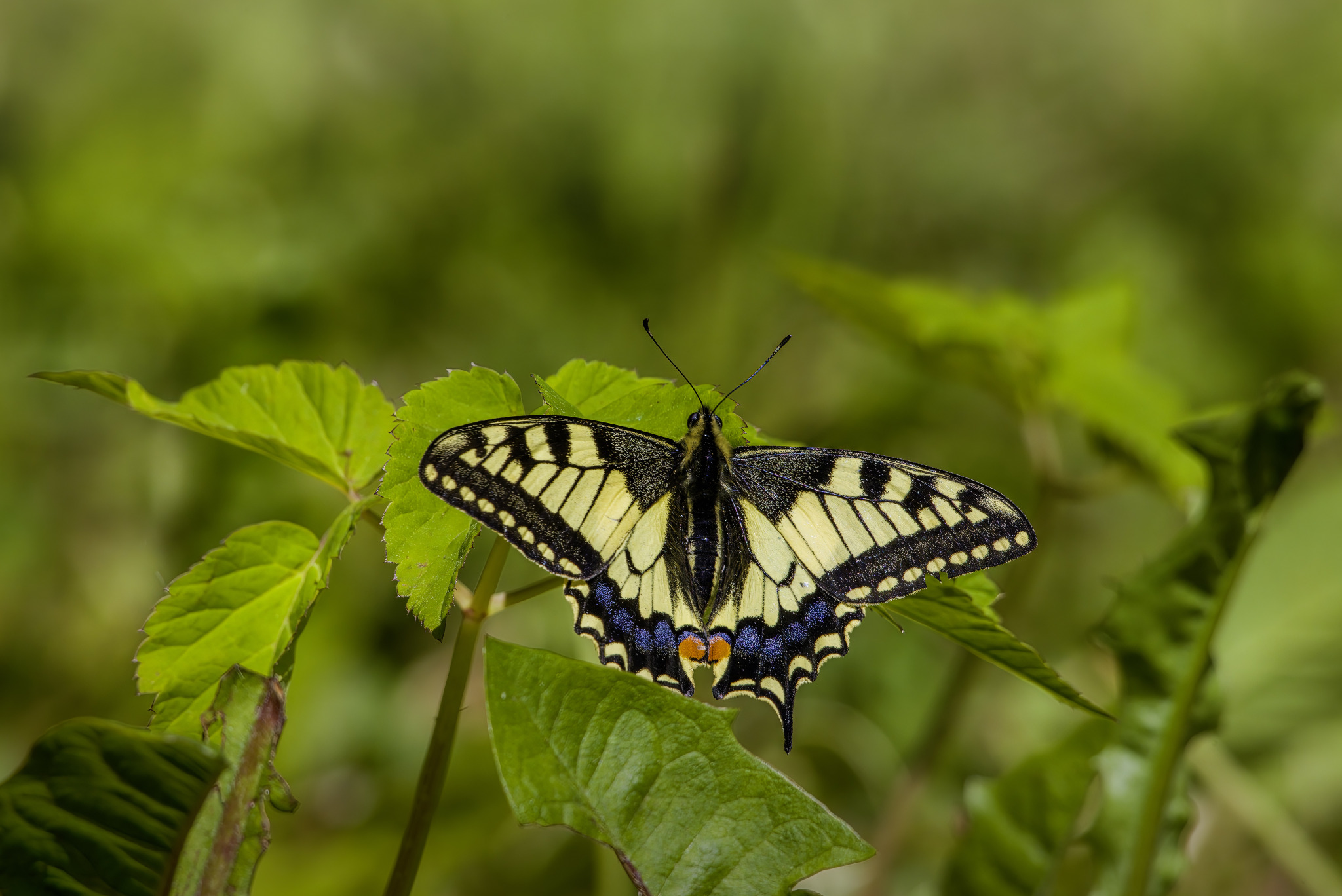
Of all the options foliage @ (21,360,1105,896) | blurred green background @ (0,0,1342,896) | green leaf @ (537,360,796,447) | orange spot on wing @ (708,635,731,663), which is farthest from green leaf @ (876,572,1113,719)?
blurred green background @ (0,0,1342,896)

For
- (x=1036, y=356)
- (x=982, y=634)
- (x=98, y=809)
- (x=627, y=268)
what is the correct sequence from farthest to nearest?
(x=627, y=268) < (x=1036, y=356) < (x=982, y=634) < (x=98, y=809)

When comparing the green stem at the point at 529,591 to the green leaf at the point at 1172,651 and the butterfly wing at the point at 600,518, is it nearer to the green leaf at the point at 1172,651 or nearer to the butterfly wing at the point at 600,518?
the butterfly wing at the point at 600,518

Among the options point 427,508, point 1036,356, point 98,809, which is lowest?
point 98,809

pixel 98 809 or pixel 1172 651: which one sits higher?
A: pixel 1172 651

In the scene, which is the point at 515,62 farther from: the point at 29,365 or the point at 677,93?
the point at 29,365

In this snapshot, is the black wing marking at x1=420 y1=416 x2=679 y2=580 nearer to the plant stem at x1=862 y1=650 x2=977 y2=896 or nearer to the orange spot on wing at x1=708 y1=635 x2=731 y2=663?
the orange spot on wing at x1=708 y1=635 x2=731 y2=663

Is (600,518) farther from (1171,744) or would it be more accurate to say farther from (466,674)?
(1171,744)

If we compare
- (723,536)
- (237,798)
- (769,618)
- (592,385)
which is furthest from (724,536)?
(237,798)
